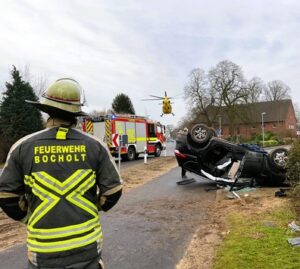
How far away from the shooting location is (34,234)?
247 centimetres

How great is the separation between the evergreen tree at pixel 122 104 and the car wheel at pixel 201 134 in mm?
65919

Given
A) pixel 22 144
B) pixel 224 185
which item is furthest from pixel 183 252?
pixel 224 185

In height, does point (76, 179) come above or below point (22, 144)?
below

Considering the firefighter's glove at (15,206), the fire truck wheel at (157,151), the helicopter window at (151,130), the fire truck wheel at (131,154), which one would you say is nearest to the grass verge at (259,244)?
the firefighter's glove at (15,206)

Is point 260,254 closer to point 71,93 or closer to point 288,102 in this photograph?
point 71,93

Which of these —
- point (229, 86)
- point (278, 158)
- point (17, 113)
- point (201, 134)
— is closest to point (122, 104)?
point (229, 86)

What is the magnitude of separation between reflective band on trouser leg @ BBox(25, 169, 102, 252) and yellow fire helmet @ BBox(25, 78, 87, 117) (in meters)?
0.40

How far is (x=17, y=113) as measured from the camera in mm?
34188

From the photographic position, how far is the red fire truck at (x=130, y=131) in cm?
2705

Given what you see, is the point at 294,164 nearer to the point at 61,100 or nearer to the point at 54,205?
the point at 61,100

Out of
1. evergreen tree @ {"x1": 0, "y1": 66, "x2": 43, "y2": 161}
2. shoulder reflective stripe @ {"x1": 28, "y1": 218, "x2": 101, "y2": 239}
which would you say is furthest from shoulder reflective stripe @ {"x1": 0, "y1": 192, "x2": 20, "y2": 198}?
evergreen tree @ {"x1": 0, "y1": 66, "x2": 43, "y2": 161}

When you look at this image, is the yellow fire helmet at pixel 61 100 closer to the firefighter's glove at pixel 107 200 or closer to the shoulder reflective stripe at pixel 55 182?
the shoulder reflective stripe at pixel 55 182

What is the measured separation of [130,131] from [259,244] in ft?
75.9

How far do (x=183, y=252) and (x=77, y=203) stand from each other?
3.68 meters
